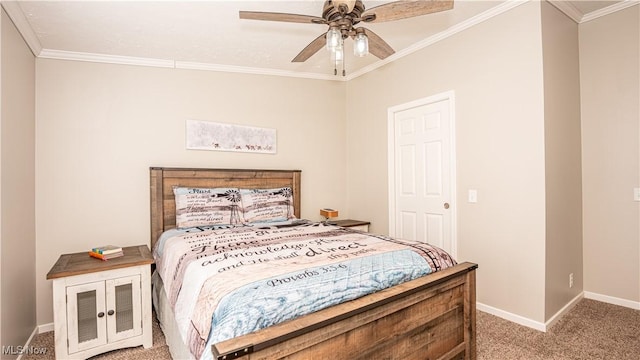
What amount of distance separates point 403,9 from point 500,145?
1488 mm

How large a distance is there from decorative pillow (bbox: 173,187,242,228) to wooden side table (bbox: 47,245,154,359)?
581 millimetres

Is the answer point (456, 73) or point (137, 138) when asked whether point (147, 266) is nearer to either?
point (137, 138)

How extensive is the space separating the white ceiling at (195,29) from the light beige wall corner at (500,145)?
24 centimetres

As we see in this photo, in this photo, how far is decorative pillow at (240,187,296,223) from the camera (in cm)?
316

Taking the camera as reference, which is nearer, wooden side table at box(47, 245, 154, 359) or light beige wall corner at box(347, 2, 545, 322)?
wooden side table at box(47, 245, 154, 359)

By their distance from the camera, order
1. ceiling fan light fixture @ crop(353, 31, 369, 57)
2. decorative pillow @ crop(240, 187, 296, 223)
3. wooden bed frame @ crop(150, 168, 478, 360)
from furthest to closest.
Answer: decorative pillow @ crop(240, 187, 296, 223), ceiling fan light fixture @ crop(353, 31, 369, 57), wooden bed frame @ crop(150, 168, 478, 360)

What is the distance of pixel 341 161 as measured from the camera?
4.26 meters

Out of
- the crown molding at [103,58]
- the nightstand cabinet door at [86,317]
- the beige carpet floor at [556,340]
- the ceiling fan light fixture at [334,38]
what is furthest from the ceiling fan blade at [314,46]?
the beige carpet floor at [556,340]

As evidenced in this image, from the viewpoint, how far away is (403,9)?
1.80 metres

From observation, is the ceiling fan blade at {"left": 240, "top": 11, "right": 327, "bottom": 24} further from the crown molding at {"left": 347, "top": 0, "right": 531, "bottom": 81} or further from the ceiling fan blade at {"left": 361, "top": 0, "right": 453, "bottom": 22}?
the crown molding at {"left": 347, "top": 0, "right": 531, "bottom": 81}

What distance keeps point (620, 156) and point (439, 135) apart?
1521mm

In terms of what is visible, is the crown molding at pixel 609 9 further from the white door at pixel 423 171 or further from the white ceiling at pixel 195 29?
the white door at pixel 423 171

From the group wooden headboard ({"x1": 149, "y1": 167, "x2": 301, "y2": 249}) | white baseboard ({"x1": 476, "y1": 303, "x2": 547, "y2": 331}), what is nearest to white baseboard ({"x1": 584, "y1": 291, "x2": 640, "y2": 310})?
white baseboard ({"x1": 476, "y1": 303, "x2": 547, "y2": 331})

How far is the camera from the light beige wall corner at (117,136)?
2.75 m
